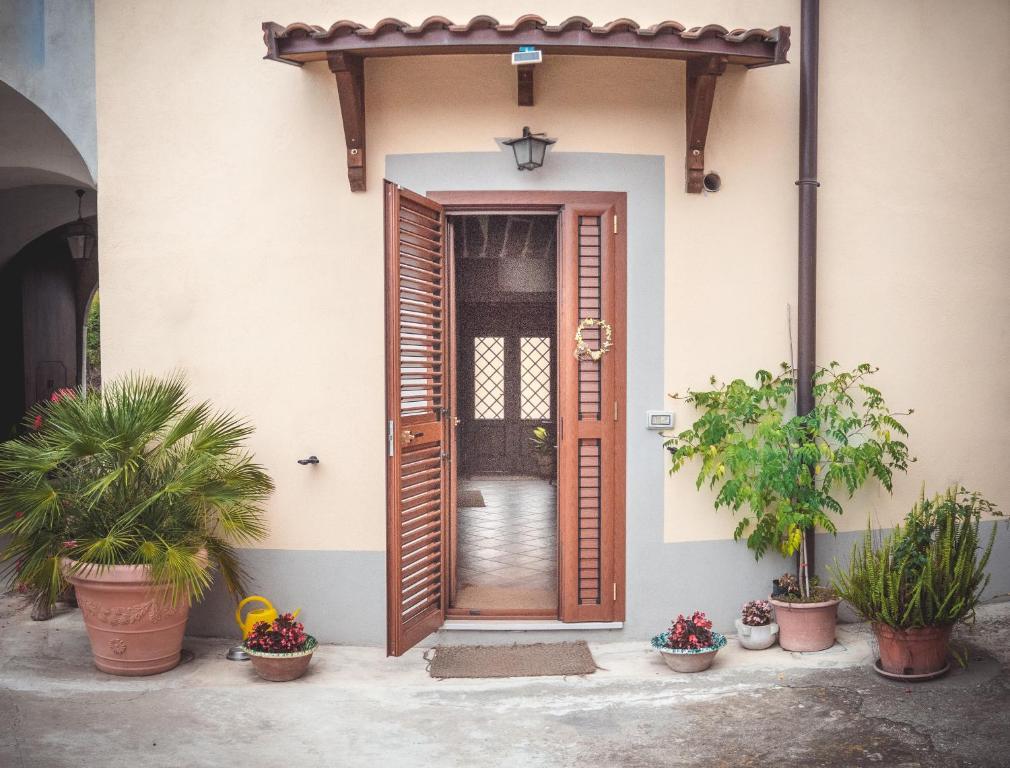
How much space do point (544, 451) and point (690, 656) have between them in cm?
760

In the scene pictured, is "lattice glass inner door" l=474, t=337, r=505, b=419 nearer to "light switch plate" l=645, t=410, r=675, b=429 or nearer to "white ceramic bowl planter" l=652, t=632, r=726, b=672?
"light switch plate" l=645, t=410, r=675, b=429

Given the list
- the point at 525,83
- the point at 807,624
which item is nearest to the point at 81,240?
the point at 525,83

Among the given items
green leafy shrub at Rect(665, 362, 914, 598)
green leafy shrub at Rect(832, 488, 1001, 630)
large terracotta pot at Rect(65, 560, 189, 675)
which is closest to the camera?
green leafy shrub at Rect(832, 488, 1001, 630)

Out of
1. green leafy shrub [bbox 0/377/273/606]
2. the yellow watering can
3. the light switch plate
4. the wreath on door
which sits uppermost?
the wreath on door

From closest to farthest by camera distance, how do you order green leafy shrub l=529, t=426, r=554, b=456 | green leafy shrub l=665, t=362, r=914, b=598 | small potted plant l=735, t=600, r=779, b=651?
green leafy shrub l=665, t=362, r=914, b=598, small potted plant l=735, t=600, r=779, b=651, green leafy shrub l=529, t=426, r=554, b=456

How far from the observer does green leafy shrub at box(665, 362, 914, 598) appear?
4.61m

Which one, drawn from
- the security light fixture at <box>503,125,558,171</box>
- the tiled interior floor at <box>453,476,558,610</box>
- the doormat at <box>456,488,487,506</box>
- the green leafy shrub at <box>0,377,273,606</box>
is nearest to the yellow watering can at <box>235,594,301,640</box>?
Result: the green leafy shrub at <box>0,377,273,606</box>

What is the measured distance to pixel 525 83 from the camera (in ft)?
15.8

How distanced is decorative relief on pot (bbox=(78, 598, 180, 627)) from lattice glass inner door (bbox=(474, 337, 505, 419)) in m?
8.36

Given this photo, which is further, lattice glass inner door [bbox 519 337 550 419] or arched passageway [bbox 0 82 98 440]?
lattice glass inner door [bbox 519 337 550 419]

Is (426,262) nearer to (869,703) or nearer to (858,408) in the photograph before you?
(858,408)

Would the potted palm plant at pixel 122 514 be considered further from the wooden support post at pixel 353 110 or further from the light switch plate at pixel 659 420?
the light switch plate at pixel 659 420

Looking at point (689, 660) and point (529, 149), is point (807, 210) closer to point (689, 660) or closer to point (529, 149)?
point (529, 149)

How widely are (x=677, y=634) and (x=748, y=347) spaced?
1645 mm
